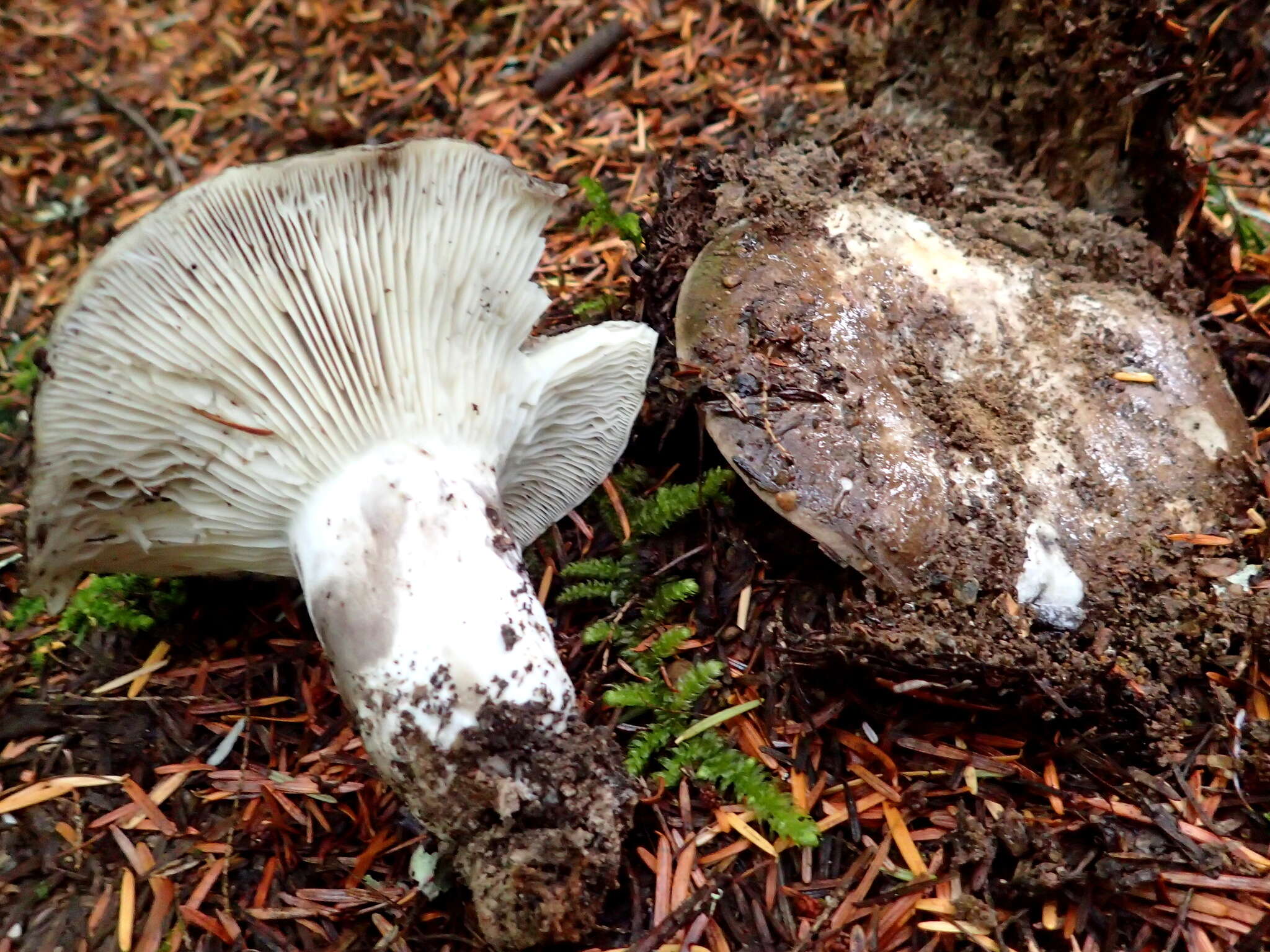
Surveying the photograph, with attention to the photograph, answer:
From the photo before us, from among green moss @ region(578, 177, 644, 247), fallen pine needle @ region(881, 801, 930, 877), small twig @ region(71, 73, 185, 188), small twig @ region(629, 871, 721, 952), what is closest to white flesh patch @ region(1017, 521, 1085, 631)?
fallen pine needle @ region(881, 801, 930, 877)

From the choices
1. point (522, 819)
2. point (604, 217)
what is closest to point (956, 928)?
point (522, 819)

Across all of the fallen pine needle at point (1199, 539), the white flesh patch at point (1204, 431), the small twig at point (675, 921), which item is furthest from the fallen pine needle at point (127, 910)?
the white flesh patch at point (1204, 431)

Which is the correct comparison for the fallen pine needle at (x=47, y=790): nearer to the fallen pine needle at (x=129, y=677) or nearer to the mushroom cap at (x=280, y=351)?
the fallen pine needle at (x=129, y=677)

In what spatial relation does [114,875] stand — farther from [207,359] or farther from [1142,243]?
[1142,243]

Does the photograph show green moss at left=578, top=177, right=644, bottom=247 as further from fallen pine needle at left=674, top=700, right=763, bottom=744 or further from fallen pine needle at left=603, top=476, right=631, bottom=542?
fallen pine needle at left=674, top=700, right=763, bottom=744

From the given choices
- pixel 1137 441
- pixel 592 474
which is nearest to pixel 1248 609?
pixel 1137 441

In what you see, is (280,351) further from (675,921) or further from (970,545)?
(970,545)
